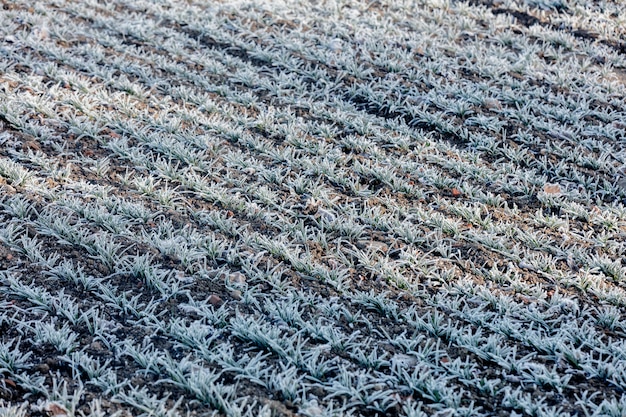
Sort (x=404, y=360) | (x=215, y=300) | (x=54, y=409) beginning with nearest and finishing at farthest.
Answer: (x=54, y=409), (x=404, y=360), (x=215, y=300)

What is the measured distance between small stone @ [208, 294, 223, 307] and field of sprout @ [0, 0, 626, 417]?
0.02m

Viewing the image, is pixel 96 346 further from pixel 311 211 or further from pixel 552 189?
pixel 552 189

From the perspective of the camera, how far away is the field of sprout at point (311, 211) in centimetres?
301

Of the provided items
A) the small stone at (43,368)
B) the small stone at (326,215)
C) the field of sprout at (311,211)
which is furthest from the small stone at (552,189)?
the small stone at (43,368)

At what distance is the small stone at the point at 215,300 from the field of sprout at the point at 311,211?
0.05 ft

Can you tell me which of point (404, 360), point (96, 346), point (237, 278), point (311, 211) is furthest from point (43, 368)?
point (311, 211)

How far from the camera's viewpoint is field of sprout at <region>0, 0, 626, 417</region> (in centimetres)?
301

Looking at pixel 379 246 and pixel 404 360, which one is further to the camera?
pixel 379 246

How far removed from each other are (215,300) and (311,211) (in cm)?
98

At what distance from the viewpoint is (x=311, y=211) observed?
4.15 metres

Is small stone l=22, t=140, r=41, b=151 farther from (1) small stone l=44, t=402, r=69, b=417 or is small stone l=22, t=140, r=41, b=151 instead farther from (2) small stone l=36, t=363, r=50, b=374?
(1) small stone l=44, t=402, r=69, b=417

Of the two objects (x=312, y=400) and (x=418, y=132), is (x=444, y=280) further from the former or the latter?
(x=418, y=132)

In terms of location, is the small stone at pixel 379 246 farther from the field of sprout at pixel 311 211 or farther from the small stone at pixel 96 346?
the small stone at pixel 96 346

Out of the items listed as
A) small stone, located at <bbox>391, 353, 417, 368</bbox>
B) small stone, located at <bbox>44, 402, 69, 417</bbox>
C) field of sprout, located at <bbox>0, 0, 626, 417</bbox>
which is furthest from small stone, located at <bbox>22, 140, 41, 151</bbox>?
small stone, located at <bbox>391, 353, 417, 368</bbox>
